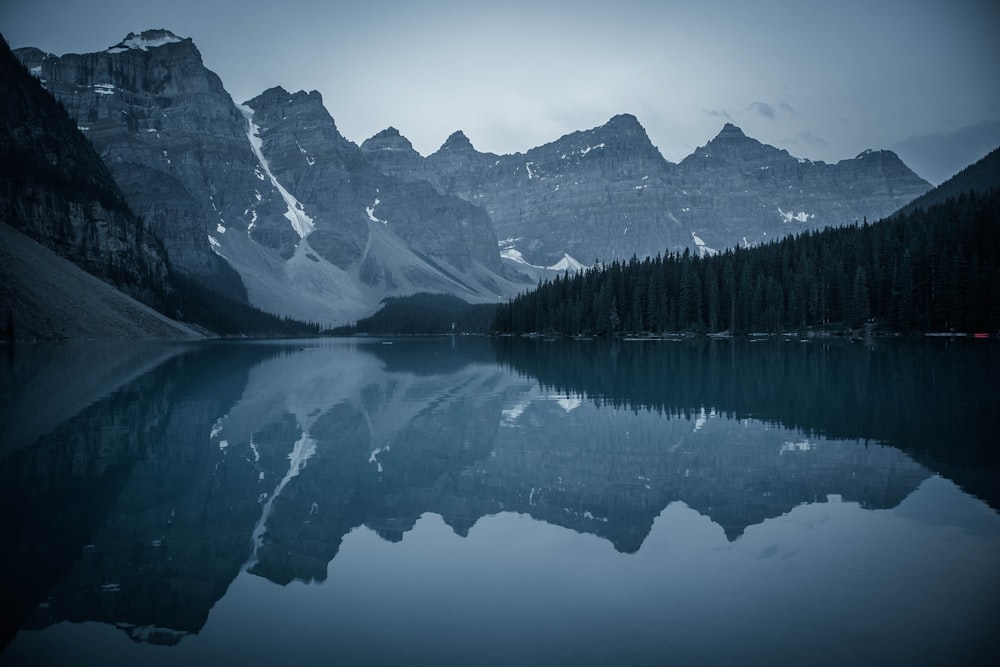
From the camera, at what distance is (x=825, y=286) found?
347 ft

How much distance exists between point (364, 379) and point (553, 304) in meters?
101

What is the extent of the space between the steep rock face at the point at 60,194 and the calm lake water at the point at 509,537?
13077cm

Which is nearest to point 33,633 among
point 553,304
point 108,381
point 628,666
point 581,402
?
point 628,666

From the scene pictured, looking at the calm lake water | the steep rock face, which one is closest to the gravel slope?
the steep rock face

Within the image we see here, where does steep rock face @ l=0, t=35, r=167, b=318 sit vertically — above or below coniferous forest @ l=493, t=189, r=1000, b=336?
above

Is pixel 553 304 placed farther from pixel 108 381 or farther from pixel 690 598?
pixel 690 598

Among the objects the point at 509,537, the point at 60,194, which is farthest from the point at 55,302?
the point at 509,537

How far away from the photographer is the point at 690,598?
9.05 metres

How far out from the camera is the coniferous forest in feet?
286

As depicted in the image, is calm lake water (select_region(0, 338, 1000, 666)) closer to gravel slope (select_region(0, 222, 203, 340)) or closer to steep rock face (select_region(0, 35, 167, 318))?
gravel slope (select_region(0, 222, 203, 340))

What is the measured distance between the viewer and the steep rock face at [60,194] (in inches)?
5167

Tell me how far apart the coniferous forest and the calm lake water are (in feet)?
243

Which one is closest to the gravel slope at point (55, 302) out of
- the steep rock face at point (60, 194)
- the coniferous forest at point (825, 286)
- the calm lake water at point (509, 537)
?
the steep rock face at point (60, 194)

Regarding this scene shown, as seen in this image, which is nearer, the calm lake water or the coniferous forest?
the calm lake water
